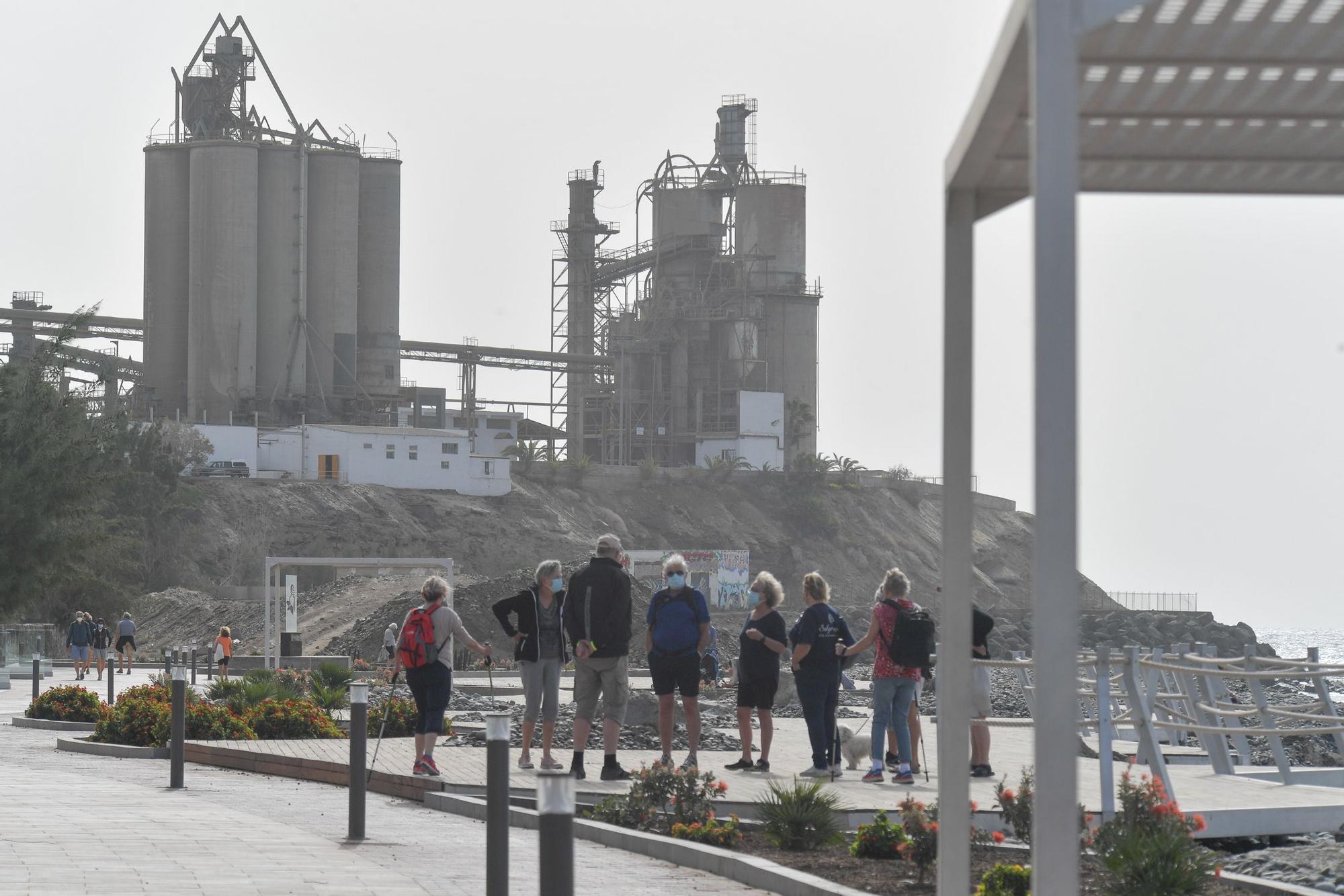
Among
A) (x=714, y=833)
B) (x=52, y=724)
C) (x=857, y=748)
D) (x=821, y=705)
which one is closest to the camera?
(x=714, y=833)

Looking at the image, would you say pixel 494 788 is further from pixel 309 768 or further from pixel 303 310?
pixel 303 310

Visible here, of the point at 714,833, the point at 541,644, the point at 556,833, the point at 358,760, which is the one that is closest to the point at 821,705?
the point at 541,644

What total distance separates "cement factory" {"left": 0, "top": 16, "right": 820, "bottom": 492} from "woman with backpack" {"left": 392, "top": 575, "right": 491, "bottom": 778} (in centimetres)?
5853

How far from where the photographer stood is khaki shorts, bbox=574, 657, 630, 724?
1270 cm

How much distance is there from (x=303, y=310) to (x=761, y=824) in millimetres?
77090

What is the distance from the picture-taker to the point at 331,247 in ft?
278

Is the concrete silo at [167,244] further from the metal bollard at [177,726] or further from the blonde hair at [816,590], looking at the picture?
the blonde hair at [816,590]

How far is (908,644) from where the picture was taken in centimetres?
1254

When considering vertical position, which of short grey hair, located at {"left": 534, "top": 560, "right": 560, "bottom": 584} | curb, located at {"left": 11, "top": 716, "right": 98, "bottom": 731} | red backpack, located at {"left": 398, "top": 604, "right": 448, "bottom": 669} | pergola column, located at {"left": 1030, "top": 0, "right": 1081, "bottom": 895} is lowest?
curb, located at {"left": 11, "top": 716, "right": 98, "bottom": 731}

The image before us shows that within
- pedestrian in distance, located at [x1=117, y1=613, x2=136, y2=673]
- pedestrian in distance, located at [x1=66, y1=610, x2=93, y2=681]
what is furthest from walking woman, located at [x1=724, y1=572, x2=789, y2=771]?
pedestrian in distance, located at [x1=117, y1=613, x2=136, y2=673]

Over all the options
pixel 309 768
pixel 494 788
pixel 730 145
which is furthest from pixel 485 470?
pixel 494 788

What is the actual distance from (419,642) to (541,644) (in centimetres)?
92

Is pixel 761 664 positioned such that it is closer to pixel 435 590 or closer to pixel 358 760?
pixel 435 590

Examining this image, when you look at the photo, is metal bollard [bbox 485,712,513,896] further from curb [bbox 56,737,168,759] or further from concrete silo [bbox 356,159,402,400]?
concrete silo [bbox 356,159,402,400]
